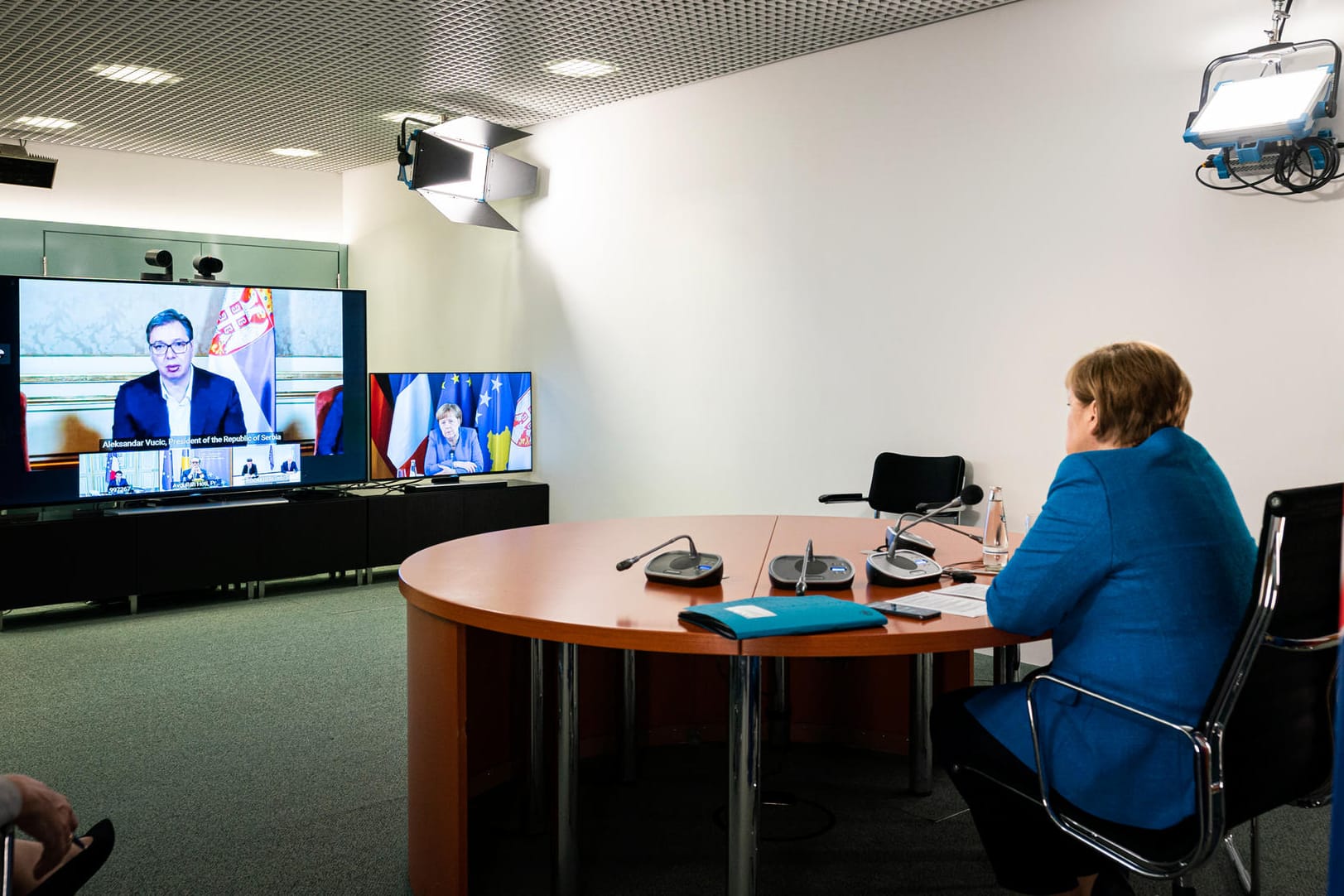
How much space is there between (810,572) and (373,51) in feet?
14.1

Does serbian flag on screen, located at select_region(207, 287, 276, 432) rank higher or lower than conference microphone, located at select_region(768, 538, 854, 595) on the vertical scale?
higher

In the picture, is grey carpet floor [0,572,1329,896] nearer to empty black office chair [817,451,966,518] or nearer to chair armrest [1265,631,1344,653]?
chair armrest [1265,631,1344,653]

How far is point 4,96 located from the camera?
6.21 m

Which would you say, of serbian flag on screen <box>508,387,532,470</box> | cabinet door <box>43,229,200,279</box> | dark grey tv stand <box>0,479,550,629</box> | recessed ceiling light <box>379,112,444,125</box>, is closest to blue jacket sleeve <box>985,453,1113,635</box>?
dark grey tv stand <box>0,479,550,629</box>

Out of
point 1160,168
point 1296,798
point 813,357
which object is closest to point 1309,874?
point 1296,798

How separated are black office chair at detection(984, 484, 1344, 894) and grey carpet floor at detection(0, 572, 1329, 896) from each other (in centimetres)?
84

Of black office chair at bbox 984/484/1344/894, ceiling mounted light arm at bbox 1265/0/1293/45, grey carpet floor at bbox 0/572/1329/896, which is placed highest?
ceiling mounted light arm at bbox 1265/0/1293/45

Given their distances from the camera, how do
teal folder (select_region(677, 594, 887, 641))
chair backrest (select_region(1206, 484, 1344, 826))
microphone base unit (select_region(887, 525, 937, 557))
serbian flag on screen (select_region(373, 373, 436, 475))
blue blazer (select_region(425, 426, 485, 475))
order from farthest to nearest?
blue blazer (select_region(425, 426, 485, 475)) → serbian flag on screen (select_region(373, 373, 436, 475)) → microphone base unit (select_region(887, 525, 937, 557)) → teal folder (select_region(677, 594, 887, 641)) → chair backrest (select_region(1206, 484, 1344, 826))

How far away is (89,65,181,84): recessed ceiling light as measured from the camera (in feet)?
18.8

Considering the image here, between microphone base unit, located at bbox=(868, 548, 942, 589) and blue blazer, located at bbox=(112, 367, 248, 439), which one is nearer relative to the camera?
microphone base unit, located at bbox=(868, 548, 942, 589)

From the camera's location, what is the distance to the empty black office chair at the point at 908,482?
4574mm

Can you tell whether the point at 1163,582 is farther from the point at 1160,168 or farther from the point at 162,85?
the point at 162,85

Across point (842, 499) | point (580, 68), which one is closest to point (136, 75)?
point (580, 68)

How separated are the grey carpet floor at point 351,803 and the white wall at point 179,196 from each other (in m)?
4.69
